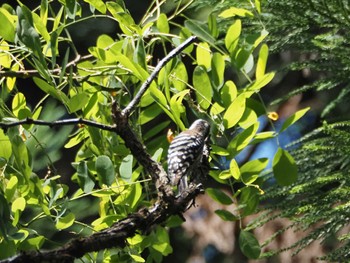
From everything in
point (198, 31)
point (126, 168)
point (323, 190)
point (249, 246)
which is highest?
point (198, 31)

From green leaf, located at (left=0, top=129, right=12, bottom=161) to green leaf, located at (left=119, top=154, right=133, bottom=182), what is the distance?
14 centimetres

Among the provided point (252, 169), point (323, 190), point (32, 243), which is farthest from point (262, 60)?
point (323, 190)

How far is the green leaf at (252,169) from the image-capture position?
105 centimetres

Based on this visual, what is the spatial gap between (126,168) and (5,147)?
15 cm

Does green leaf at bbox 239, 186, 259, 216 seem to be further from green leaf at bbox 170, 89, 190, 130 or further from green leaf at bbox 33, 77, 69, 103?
green leaf at bbox 33, 77, 69, 103

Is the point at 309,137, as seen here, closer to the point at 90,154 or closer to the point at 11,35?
the point at 90,154

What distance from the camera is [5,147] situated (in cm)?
110

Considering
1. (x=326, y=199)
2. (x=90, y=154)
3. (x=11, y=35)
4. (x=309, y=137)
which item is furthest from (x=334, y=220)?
(x=11, y=35)

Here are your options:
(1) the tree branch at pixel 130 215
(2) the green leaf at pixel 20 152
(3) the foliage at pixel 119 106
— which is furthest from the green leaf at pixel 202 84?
(2) the green leaf at pixel 20 152

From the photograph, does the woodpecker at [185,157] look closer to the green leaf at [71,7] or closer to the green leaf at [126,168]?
the green leaf at [126,168]

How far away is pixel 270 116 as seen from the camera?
109 centimetres

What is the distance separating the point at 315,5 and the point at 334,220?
336 millimetres

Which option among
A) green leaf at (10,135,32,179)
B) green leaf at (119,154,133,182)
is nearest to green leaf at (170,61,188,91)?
green leaf at (119,154,133,182)

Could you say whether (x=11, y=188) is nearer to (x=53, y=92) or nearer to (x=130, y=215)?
(x=53, y=92)
